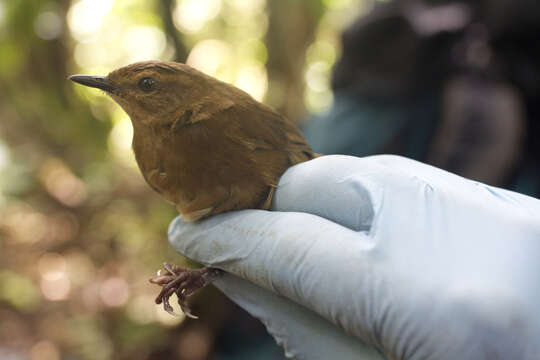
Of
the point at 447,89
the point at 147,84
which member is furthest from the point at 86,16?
the point at 147,84

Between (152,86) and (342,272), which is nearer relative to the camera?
(342,272)

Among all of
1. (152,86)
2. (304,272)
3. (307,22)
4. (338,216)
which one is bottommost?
(304,272)

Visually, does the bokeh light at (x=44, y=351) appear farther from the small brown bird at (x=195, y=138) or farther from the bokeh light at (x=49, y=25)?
the small brown bird at (x=195, y=138)

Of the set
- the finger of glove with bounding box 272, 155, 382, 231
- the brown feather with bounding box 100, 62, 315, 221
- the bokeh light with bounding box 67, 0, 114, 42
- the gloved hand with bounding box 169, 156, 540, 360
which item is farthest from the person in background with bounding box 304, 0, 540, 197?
the bokeh light with bounding box 67, 0, 114, 42

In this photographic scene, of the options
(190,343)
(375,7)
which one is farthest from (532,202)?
(190,343)

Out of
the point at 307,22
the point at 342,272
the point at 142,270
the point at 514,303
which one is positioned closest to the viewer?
the point at 514,303

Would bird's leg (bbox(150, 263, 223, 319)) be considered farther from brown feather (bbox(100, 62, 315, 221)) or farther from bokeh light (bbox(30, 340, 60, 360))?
bokeh light (bbox(30, 340, 60, 360))

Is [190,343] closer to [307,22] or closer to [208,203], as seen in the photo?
[208,203]

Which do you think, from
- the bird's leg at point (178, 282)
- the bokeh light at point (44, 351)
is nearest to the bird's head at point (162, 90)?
the bird's leg at point (178, 282)

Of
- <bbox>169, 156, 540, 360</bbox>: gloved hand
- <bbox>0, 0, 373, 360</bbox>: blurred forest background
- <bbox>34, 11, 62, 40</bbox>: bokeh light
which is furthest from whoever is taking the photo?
<bbox>34, 11, 62, 40</bbox>: bokeh light
